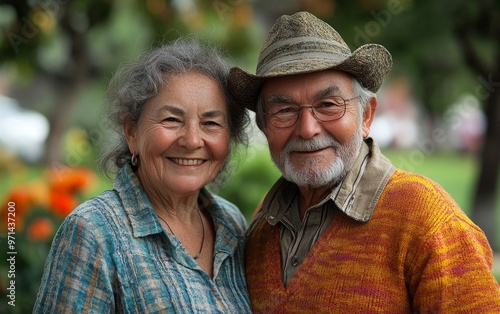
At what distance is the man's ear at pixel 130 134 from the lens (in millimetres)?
2705

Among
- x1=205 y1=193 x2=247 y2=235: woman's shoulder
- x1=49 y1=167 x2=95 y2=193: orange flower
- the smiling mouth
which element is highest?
the smiling mouth

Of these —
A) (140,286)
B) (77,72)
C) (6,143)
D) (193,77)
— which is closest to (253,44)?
(77,72)

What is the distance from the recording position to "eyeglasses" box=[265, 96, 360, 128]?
8.39 feet

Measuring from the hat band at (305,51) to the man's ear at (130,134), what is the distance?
1.88ft

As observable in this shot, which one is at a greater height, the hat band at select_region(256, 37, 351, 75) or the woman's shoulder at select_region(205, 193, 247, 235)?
the hat band at select_region(256, 37, 351, 75)

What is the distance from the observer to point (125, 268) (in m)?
2.37

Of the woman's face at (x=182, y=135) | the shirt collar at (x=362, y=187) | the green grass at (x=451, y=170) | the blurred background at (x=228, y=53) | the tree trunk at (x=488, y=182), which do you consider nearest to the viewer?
the shirt collar at (x=362, y=187)

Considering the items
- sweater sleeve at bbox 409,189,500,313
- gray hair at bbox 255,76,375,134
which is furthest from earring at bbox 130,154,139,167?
sweater sleeve at bbox 409,189,500,313

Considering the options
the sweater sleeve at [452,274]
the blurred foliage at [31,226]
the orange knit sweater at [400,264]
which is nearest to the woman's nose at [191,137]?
the orange knit sweater at [400,264]

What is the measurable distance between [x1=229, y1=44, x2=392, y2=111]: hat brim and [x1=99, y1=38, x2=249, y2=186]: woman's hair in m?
0.07

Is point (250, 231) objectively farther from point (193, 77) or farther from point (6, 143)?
point (6, 143)

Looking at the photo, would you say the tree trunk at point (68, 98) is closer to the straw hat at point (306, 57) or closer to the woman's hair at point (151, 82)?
the woman's hair at point (151, 82)

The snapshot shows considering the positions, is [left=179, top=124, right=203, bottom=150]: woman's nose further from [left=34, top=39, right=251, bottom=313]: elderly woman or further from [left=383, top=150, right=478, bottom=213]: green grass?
[left=383, top=150, right=478, bottom=213]: green grass

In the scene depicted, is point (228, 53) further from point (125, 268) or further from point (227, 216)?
point (125, 268)
